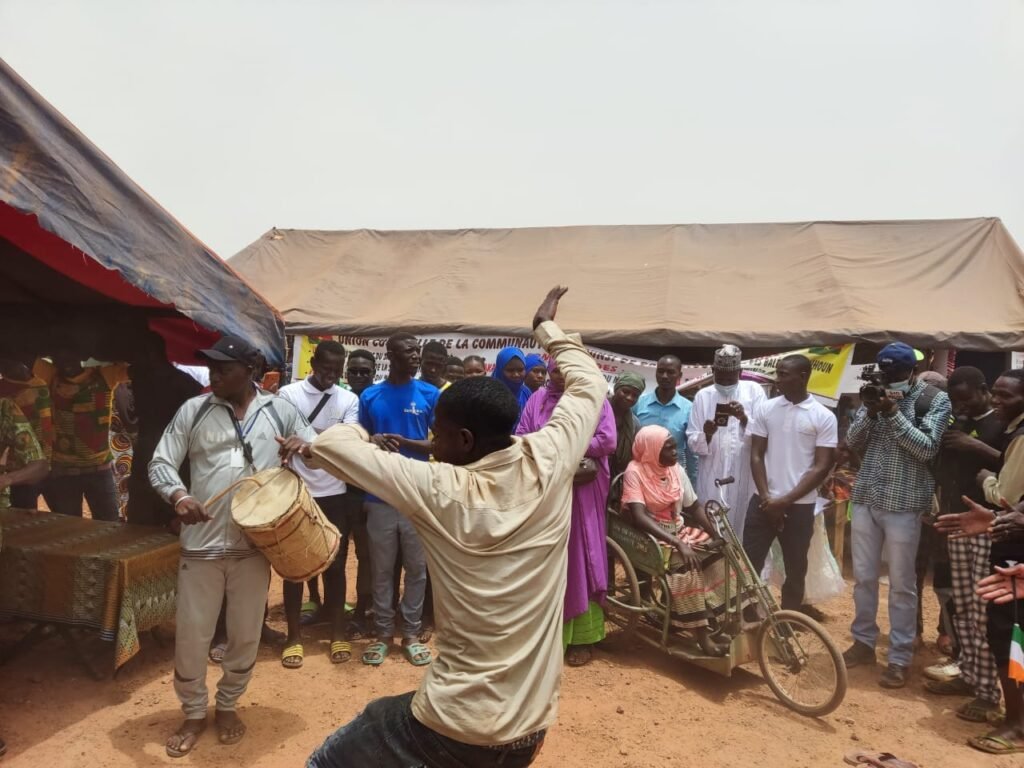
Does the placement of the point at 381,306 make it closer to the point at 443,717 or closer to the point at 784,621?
the point at 784,621

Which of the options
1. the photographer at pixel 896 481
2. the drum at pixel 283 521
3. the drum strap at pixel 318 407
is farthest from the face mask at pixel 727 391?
the drum at pixel 283 521

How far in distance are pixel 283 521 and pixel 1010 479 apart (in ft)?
12.9

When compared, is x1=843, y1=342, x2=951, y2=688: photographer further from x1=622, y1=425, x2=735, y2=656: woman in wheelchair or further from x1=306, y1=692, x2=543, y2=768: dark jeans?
x1=306, y1=692, x2=543, y2=768: dark jeans

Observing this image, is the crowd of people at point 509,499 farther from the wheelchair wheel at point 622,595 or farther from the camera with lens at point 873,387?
the wheelchair wheel at point 622,595

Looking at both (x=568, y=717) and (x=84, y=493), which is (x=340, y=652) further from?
(x=84, y=493)

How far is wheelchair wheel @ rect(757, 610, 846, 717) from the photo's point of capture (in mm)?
4273

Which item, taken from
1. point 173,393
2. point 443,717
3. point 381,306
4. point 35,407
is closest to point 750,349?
point 381,306

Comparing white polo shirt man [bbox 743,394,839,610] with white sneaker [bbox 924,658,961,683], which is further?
white polo shirt man [bbox 743,394,839,610]

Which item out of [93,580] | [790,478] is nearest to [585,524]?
[790,478]

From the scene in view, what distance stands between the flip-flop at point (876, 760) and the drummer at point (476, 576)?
2.76m

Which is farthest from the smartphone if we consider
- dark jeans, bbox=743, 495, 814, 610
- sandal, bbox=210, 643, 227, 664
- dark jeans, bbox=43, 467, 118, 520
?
dark jeans, bbox=43, 467, 118, 520

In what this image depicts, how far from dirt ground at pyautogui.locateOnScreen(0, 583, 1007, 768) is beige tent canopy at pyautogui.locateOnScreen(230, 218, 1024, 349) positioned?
559 cm

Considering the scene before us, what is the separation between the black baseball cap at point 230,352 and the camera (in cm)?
365

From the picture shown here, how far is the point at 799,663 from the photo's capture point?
14.5ft
